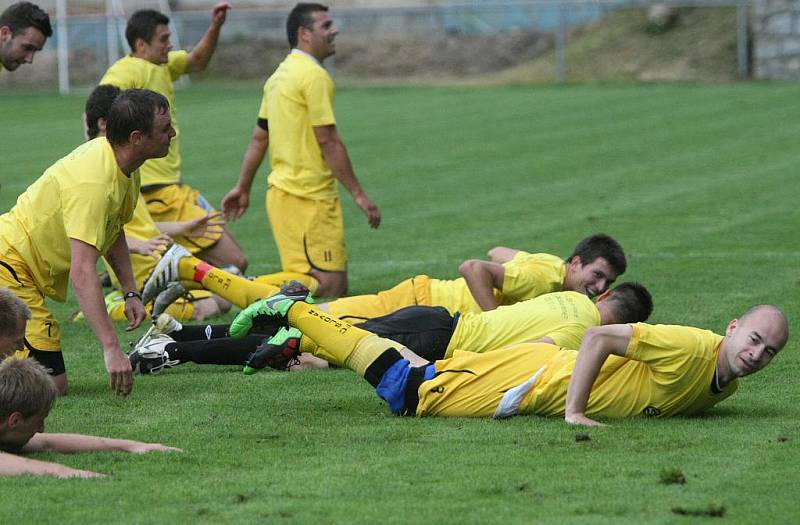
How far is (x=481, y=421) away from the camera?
7145 millimetres

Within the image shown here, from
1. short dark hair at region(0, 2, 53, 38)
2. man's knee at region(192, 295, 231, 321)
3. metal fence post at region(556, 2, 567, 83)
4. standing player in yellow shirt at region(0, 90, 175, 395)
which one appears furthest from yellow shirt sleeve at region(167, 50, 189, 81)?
metal fence post at region(556, 2, 567, 83)

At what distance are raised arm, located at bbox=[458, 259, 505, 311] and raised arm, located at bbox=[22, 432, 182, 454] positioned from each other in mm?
3102

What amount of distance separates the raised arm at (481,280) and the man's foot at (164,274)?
1.82 m

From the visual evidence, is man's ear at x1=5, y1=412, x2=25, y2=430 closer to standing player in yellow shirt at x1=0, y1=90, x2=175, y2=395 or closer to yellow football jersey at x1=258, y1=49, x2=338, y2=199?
standing player in yellow shirt at x1=0, y1=90, x2=175, y2=395

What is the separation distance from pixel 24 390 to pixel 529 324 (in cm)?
313

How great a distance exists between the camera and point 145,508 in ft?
18.1

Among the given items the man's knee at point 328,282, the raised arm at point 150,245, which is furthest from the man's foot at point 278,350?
the man's knee at point 328,282

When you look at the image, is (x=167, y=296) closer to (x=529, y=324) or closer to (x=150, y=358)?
(x=150, y=358)

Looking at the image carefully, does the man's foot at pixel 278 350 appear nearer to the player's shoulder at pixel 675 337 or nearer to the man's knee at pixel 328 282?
the player's shoulder at pixel 675 337

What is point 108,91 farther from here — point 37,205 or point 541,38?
point 541,38

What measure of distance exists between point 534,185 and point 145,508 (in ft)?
44.1

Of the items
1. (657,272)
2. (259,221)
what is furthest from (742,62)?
(657,272)

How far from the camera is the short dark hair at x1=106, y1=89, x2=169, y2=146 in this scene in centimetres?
740

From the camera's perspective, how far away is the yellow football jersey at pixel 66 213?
7281 mm
